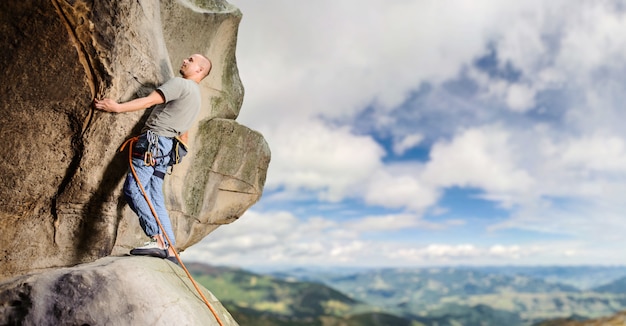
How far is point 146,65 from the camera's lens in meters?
11.4

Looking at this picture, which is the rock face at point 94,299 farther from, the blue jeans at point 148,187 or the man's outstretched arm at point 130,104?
the man's outstretched arm at point 130,104

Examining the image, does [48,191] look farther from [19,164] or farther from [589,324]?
[589,324]

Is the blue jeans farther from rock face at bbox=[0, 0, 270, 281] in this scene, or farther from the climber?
rock face at bbox=[0, 0, 270, 281]

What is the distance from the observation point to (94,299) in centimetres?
822

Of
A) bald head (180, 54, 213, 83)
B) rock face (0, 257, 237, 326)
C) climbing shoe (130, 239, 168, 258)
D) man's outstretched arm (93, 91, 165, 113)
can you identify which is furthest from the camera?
bald head (180, 54, 213, 83)

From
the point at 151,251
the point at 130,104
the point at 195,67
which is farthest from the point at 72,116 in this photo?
the point at 151,251

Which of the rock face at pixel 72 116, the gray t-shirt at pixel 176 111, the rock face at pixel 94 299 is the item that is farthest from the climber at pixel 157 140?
the rock face at pixel 94 299

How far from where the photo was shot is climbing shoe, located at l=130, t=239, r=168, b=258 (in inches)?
401

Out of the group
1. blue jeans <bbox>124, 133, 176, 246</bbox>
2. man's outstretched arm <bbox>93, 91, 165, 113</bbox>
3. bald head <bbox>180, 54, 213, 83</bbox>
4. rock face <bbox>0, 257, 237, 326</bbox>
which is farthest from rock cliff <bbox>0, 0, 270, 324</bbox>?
blue jeans <bbox>124, 133, 176, 246</bbox>

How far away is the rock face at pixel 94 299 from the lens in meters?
8.07

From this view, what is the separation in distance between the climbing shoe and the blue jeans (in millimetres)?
256

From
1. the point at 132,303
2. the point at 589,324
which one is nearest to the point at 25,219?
the point at 132,303

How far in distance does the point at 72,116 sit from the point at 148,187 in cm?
256

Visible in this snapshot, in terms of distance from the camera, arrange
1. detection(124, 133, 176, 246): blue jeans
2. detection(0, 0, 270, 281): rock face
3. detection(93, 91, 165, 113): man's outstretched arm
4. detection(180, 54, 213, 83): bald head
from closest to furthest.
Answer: detection(0, 0, 270, 281): rock face → detection(93, 91, 165, 113): man's outstretched arm → detection(124, 133, 176, 246): blue jeans → detection(180, 54, 213, 83): bald head
